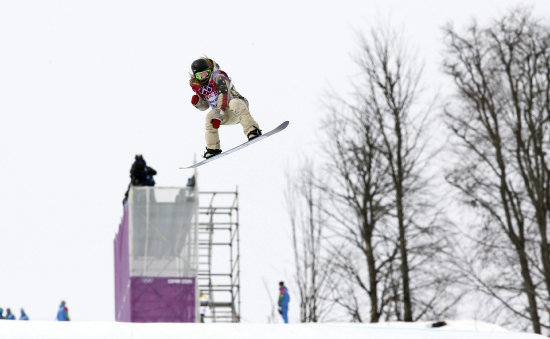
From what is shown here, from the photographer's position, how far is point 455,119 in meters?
36.1

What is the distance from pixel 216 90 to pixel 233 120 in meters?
0.57

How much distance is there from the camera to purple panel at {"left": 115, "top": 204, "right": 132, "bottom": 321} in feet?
110

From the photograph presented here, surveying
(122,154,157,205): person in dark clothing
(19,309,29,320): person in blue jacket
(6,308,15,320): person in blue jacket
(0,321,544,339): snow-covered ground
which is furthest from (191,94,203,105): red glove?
(6,308,15,320): person in blue jacket

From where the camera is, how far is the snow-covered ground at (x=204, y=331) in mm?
15961

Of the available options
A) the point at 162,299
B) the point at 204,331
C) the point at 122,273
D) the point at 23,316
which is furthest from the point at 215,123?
the point at 122,273

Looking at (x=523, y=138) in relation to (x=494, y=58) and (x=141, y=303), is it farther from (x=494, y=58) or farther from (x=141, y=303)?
(x=141, y=303)

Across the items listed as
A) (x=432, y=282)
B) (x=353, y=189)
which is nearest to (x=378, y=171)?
(x=353, y=189)

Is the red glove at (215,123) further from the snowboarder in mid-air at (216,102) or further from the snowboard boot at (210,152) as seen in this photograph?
the snowboard boot at (210,152)

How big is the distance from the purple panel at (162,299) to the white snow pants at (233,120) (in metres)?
18.3

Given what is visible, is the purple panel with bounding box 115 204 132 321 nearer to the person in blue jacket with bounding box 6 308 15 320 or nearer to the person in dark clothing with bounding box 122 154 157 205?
the person in blue jacket with bounding box 6 308 15 320

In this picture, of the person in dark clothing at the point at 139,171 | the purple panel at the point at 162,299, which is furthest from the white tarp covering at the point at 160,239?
the person in dark clothing at the point at 139,171

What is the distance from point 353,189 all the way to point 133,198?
6752 millimetres

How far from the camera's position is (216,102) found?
14227 millimetres

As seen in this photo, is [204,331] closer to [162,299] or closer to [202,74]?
[202,74]
